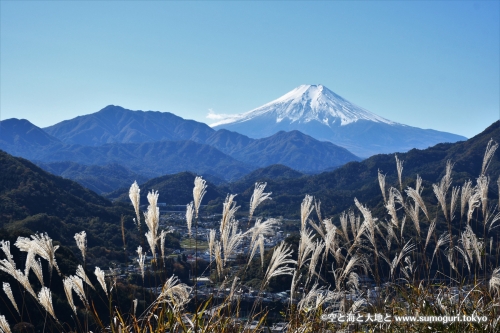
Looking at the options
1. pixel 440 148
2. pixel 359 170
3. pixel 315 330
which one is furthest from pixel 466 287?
pixel 359 170

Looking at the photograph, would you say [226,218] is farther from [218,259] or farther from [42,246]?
[42,246]

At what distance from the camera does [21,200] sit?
46.0 metres

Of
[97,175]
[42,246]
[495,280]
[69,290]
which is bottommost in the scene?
[495,280]

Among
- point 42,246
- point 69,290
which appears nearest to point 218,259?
point 69,290

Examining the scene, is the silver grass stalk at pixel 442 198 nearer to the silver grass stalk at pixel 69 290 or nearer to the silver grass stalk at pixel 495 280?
the silver grass stalk at pixel 495 280

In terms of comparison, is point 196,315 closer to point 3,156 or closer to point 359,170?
point 3,156

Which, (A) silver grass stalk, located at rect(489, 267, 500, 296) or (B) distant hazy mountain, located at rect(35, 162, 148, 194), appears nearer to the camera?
(A) silver grass stalk, located at rect(489, 267, 500, 296)

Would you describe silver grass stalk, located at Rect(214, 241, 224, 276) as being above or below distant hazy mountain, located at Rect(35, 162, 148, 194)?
below

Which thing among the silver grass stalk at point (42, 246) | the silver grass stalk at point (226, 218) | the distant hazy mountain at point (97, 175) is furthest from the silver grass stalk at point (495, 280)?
the distant hazy mountain at point (97, 175)

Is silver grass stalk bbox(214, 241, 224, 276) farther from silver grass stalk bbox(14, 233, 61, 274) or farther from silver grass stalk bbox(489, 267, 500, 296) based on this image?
silver grass stalk bbox(489, 267, 500, 296)

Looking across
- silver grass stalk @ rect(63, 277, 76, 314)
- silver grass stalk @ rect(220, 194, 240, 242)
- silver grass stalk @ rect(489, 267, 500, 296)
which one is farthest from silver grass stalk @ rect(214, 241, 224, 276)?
silver grass stalk @ rect(489, 267, 500, 296)

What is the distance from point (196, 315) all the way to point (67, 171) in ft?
576

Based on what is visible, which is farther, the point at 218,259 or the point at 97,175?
the point at 97,175

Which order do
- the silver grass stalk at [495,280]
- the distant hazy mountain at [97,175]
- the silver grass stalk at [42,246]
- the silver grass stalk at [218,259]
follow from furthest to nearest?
the distant hazy mountain at [97,175] < the silver grass stalk at [495,280] < the silver grass stalk at [218,259] < the silver grass stalk at [42,246]
